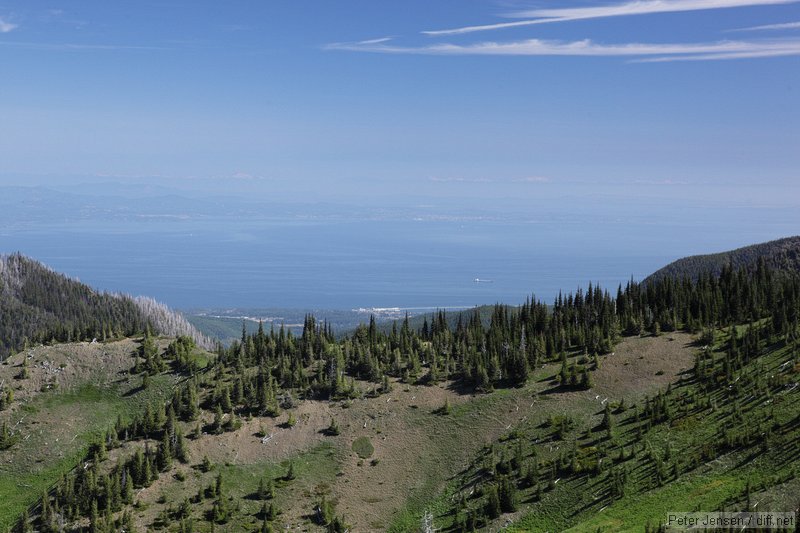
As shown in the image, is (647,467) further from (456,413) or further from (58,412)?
(58,412)

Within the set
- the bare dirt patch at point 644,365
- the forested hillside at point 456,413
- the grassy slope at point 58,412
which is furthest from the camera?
the bare dirt patch at point 644,365

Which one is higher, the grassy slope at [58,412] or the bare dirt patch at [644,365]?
the bare dirt patch at [644,365]

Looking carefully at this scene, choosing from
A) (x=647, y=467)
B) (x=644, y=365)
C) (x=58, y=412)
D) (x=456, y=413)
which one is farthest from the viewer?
(x=58, y=412)

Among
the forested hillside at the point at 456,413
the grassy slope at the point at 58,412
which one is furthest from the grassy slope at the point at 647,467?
the grassy slope at the point at 58,412

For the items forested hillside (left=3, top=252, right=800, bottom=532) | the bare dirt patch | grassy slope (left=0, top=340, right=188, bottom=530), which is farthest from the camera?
the bare dirt patch

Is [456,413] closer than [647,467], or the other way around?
[647,467]

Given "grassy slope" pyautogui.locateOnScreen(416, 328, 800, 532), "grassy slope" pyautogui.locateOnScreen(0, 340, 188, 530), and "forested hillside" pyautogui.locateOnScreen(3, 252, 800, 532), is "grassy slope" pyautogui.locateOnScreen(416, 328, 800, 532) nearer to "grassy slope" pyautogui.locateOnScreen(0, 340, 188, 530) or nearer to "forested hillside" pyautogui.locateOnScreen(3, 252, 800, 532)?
"forested hillside" pyautogui.locateOnScreen(3, 252, 800, 532)

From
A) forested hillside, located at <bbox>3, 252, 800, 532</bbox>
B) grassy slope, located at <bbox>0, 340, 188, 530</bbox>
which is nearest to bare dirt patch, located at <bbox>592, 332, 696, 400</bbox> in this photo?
forested hillside, located at <bbox>3, 252, 800, 532</bbox>

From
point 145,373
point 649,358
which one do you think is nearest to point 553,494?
point 649,358

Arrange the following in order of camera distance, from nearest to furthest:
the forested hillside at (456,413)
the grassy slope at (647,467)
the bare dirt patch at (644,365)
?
1. the grassy slope at (647,467)
2. the forested hillside at (456,413)
3. the bare dirt patch at (644,365)

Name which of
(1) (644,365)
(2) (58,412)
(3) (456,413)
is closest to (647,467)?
(3) (456,413)

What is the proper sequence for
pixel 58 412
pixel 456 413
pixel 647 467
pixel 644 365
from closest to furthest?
→ pixel 647 467, pixel 456 413, pixel 644 365, pixel 58 412

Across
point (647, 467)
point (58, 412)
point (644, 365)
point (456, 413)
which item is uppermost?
point (644, 365)

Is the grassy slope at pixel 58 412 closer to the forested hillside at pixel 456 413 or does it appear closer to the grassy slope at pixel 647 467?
the forested hillside at pixel 456 413
